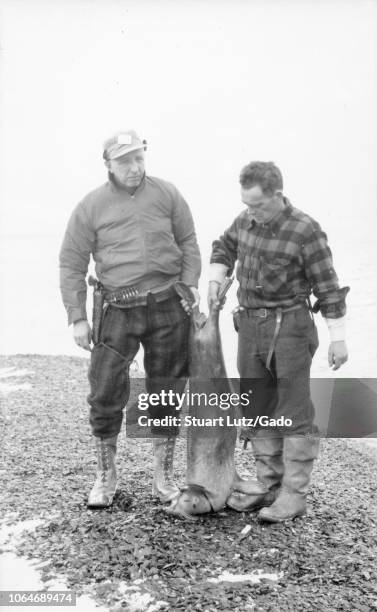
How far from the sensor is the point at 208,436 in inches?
136

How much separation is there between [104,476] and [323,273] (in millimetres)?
1611

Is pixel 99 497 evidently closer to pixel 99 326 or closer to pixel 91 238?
pixel 99 326

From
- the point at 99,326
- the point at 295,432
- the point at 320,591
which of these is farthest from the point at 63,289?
the point at 320,591

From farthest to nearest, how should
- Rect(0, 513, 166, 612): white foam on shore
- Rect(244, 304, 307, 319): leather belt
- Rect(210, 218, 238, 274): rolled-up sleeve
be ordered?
Rect(210, 218, 238, 274): rolled-up sleeve
Rect(244, 304, 307, 319): leather belt
Rect(0, 513, 166, 612): white foam on shore

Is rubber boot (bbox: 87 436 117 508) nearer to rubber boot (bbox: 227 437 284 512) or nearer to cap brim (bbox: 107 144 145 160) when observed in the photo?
rubber boot (bbox: 227 437 284 512)

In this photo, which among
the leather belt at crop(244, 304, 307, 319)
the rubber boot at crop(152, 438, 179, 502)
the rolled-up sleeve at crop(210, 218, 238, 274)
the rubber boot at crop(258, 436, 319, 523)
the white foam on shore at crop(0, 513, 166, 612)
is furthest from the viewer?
the rubber boot at crop(152, 438, 179, 502)

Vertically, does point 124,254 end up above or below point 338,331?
above

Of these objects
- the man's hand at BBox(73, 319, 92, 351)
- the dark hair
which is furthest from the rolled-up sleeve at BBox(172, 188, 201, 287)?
the man's hand at BBox(73, 319, 92, 351)

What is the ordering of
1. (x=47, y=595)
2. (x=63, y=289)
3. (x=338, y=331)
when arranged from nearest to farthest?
(x=47, y=595) < (x=338, y=331) < (x=63, y=289)

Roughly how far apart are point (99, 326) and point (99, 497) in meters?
0.94

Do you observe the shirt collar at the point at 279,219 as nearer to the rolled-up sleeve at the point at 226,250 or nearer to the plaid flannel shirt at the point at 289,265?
the plaid flannel shirt at the point at 289,265

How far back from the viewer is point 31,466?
4281mm

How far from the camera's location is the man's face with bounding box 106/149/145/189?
3.12 metres

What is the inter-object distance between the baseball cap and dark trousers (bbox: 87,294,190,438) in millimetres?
720
